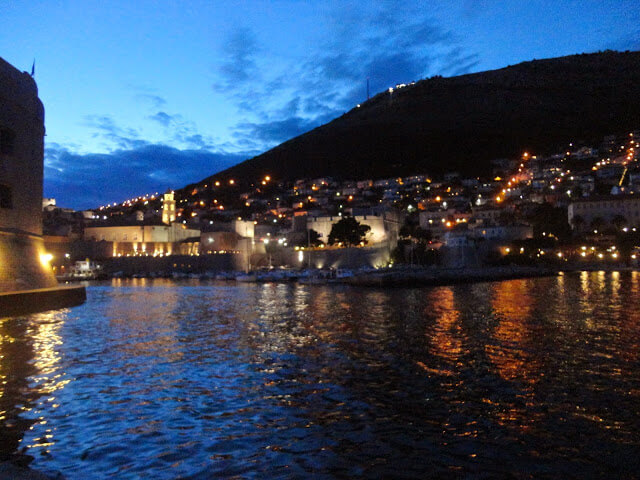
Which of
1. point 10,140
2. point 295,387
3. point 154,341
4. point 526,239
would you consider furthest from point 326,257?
point 295,387

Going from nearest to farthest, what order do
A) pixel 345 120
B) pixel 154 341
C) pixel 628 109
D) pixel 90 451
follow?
pixel 90 451
pixel 154 341
pixel 628 109
pixel 345 120

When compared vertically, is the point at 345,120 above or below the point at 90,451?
above

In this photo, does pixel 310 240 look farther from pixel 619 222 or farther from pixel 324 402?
pixel 324 402

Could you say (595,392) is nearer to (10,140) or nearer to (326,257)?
(10,140)

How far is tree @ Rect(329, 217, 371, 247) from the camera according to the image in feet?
202

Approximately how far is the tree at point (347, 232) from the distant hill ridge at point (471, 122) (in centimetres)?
7686

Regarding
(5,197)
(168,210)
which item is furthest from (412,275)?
(168,210)

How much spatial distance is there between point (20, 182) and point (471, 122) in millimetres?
156127

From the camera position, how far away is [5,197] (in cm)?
1845

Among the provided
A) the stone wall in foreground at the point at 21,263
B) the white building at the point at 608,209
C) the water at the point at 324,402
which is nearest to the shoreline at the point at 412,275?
the white building at the point at 608,209

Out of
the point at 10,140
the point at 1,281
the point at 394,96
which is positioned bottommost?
the point at 1,281

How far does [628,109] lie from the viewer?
143 metres

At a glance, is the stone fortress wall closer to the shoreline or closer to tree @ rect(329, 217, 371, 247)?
the shoreline

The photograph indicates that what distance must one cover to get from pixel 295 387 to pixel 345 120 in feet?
598
